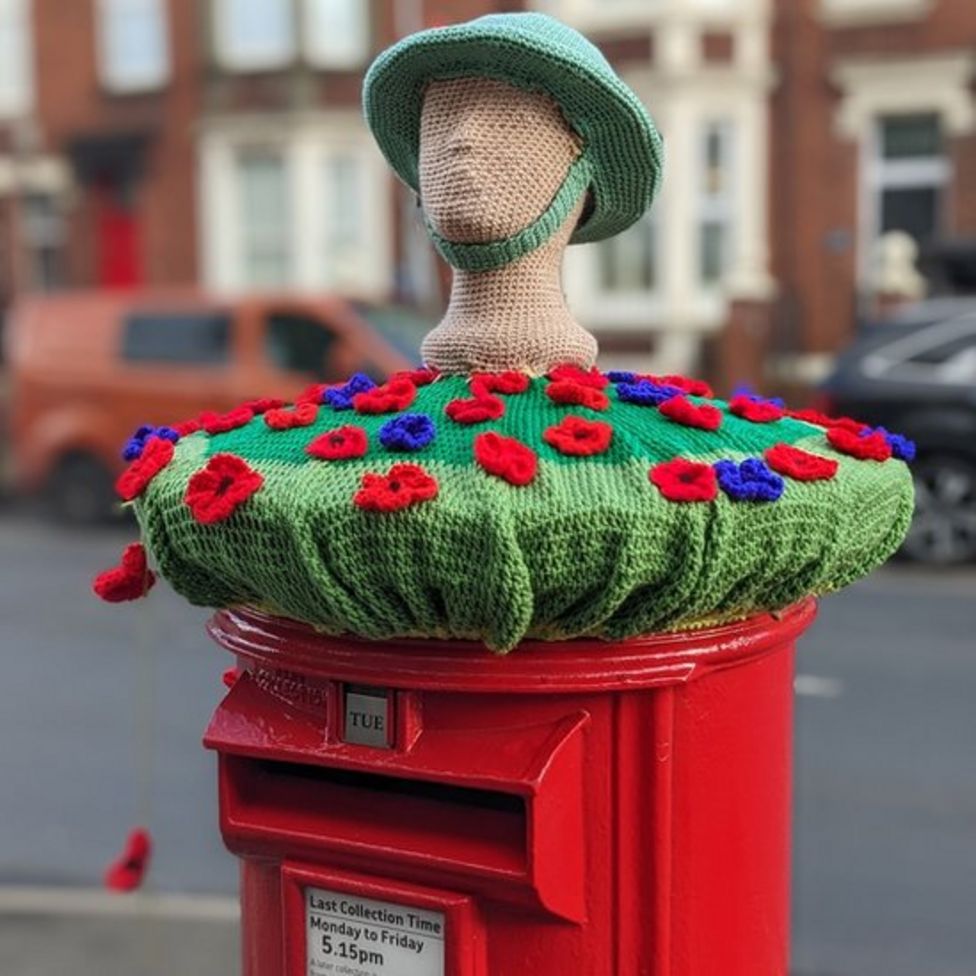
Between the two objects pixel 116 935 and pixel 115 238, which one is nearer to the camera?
pixel 116 935

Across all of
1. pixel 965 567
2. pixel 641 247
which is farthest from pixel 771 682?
pixel 641 247

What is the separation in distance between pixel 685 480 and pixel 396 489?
0.88 ft

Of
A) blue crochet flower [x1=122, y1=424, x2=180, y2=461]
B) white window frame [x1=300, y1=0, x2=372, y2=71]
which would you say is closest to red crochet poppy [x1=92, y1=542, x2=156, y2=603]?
blue crochet flower [x1=122, y1=424, x2=180, y2=461]

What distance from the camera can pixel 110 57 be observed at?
62.8 ft

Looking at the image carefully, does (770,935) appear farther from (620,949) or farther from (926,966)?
(926,966)

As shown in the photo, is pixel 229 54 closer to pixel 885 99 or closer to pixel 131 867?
pixel 885 99

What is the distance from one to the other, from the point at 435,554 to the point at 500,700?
7.9 inches

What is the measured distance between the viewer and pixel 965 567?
8.78 m

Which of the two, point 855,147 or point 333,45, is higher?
point 333,45

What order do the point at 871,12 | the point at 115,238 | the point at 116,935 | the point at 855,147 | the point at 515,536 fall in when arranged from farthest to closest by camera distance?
1. the point at 115,238
2. the point at 855,147
3. the point at 871,12
4. the point at 116,935
5. the point at 515,536

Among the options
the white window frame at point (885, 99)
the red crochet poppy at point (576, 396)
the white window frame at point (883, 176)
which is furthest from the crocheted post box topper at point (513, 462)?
the white window frame at point (883, 176)

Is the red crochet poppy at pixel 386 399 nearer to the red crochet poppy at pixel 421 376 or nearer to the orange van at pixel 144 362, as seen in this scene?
the red crochet poppy at pixel 421 376

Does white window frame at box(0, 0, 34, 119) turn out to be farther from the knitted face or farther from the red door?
the knitted face

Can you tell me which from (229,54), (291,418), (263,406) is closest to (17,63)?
(229,54)
